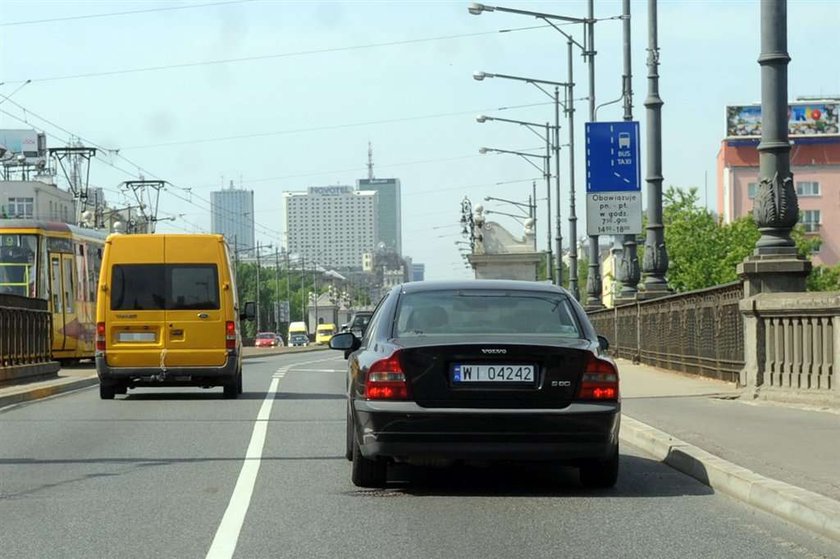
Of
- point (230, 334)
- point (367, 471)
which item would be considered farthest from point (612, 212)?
point (367, 471)

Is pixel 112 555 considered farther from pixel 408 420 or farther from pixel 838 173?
pixel 838 173

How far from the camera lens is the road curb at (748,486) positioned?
8.77 m

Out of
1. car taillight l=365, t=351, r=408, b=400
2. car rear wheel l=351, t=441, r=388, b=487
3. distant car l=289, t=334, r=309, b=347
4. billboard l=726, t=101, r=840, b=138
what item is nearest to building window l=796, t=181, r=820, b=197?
billboard l=726, t=101, r=840, b=138

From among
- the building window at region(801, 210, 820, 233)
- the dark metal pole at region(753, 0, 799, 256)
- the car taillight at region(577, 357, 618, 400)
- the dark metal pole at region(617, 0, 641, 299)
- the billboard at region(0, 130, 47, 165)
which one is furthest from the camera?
the billboard at region(0, 130, 47, 165)

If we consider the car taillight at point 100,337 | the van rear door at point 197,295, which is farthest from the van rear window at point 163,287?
the car taillight at point 100,337

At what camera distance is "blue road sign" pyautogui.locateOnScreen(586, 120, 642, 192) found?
103 ft

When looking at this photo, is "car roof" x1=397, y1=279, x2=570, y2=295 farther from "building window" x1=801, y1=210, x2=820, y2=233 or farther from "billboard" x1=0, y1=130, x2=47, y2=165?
"billboard" x1=0, y1=130, x2=47, y2=165

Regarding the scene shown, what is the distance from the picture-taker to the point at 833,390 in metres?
16.5

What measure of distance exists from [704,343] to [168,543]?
16735 millimetres

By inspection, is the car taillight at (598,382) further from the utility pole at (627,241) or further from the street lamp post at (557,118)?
the street lamp post at (557,118)

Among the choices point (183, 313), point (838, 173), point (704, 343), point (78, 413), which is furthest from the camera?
point (838, 173)

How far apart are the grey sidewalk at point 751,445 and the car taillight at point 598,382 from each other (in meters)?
1.02

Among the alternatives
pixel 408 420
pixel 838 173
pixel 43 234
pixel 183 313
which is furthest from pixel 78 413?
pixel 838 173

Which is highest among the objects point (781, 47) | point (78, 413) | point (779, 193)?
point (781, 47)
